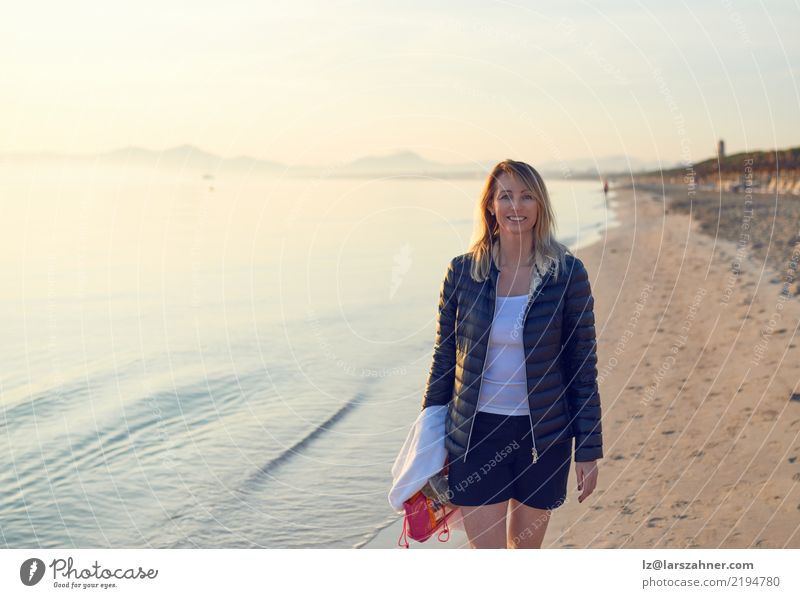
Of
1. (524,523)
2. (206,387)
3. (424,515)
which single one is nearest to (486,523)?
(524,523)

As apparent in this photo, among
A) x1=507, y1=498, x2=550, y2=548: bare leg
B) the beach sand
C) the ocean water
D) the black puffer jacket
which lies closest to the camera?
the black puffer jacket

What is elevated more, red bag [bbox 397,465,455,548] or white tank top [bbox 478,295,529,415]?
white tank top [bbox 478,295,529,415]

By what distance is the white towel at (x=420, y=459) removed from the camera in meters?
4.38

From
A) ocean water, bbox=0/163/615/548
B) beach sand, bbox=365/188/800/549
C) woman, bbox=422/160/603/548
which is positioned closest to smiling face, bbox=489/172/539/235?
woman, bbox=422/160/603/548

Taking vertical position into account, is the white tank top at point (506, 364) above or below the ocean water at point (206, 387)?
above

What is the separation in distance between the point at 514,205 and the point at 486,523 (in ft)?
5.02

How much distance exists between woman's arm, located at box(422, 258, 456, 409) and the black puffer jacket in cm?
2

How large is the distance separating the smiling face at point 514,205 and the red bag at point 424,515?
124cm

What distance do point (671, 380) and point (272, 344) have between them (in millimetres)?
7081

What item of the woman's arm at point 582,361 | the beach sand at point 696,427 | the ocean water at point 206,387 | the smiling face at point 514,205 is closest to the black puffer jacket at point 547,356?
A: the woman's arm at point 582,361

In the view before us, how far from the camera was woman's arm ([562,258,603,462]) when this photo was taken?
166 inches

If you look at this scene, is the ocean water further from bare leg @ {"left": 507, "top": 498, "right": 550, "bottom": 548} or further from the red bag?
bare leg @ {"left": 507, "top": 498, "right": 550, "bottom": 548}

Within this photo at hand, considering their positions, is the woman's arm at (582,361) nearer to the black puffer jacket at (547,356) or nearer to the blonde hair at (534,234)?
the black puffer jacket at (547,356)

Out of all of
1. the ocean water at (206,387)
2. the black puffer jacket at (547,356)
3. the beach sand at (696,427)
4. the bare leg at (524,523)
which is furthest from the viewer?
the ocean water at (206,387)
